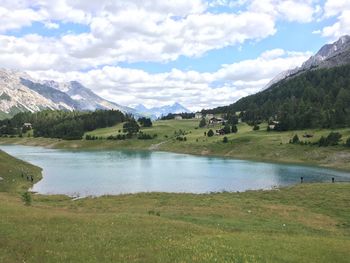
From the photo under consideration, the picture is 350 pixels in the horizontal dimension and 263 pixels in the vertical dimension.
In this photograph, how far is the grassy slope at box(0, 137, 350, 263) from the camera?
2253cm

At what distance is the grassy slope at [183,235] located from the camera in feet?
73.9

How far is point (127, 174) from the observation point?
11200 cm

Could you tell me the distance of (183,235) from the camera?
96.2ft

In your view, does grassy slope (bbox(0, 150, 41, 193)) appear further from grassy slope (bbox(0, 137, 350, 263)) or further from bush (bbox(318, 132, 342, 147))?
bush (bbox(318, 132, 342, 147))

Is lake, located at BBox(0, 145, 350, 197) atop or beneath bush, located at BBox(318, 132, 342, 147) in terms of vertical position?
beneath

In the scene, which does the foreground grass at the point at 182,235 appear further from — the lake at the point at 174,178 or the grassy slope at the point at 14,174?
the grassy slope at the point at 14,174

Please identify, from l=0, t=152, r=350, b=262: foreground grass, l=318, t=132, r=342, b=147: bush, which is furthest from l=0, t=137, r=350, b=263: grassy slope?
l=318, t=132, r=342, b=147: bush

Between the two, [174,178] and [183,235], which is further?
[174,178]

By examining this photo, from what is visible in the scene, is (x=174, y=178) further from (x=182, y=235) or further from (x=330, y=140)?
(x=182, y=235)

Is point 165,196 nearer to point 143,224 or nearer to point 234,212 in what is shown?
A: point 234,212

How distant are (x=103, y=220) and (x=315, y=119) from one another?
176 m

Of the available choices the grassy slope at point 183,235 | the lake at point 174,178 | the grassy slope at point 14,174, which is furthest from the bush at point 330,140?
the grassy slope at point 14,174

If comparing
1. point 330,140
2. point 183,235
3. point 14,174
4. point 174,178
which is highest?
point 330,140

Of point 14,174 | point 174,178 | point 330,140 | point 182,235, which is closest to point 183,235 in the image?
point 182,235
